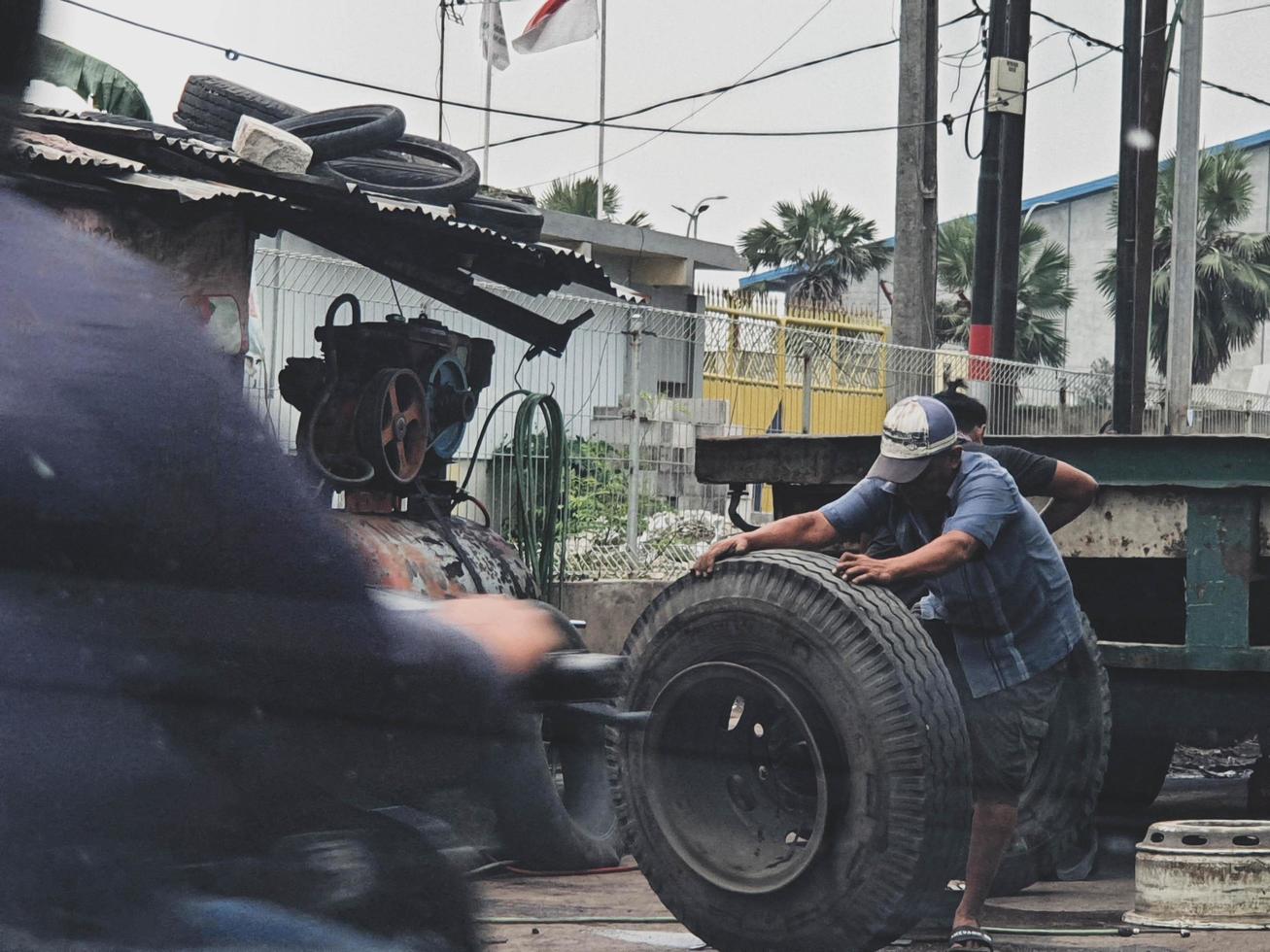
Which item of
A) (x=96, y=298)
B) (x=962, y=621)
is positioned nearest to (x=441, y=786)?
(x=96, y=298)

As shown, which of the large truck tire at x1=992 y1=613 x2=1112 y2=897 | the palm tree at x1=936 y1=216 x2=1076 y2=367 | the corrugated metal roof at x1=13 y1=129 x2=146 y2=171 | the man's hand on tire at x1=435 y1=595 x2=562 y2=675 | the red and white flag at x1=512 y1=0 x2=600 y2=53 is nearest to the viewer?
the man's hand on tire at x1=435 y1=595 x2=562 y2=675

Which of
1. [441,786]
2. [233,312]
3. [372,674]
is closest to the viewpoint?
[372,674]

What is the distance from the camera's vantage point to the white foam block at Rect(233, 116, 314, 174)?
734 cm

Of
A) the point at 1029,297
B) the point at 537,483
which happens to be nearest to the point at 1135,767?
the point at 537,483

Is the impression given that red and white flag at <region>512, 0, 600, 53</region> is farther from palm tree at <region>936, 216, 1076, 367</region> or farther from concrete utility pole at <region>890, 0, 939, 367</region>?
palm tree at <region>936, 216, 1076, 367</region>

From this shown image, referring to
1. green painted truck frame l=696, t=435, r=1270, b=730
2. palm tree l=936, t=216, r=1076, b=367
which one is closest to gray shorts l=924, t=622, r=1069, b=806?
green painted truck frame l=696, t=435, r=1270, b=730

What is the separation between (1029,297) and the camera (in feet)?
152

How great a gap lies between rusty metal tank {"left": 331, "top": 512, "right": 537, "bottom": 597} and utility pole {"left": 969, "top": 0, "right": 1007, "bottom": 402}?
33.3ft

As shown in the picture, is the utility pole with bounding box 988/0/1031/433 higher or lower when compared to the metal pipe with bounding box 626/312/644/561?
higher

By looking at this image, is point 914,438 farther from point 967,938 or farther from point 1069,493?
point 967,938

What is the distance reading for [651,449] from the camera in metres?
11.6

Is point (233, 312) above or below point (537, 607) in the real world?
above

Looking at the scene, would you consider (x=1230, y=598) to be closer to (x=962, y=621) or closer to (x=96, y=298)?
(x=962, y=621)

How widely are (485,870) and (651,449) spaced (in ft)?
30.6
